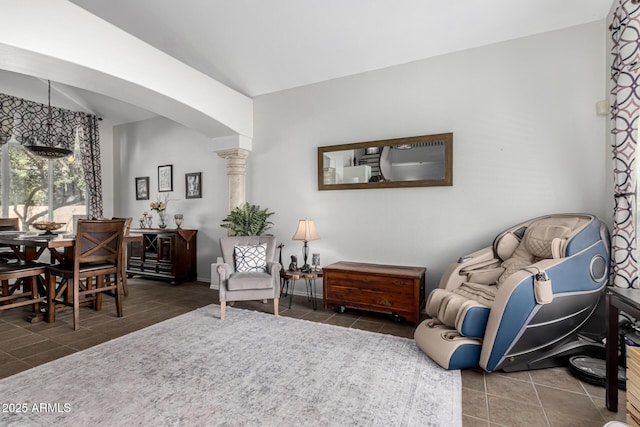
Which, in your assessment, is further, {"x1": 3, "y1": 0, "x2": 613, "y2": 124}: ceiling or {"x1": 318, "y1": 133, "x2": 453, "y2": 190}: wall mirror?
{"x1": 318, "y1": 133, "x2": 453, "y2": 190}: wall mirror

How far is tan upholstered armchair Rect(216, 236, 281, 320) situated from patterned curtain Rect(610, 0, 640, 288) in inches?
119

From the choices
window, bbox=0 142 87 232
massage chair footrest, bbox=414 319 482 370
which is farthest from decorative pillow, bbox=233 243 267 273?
window, bbox=0 142 87 232

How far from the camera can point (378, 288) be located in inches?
133

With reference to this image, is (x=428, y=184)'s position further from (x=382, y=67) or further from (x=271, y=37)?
(x=271, y=37)

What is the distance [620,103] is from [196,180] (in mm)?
5488

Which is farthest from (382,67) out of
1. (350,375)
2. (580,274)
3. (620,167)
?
(350,375)

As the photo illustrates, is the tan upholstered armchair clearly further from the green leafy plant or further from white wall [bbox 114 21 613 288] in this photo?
white wall [bbox 114 21 613 288]

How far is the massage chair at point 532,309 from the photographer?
83.5 inches

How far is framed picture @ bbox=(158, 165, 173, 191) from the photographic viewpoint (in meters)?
5.86

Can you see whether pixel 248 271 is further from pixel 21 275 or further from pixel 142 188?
pixel 142 188

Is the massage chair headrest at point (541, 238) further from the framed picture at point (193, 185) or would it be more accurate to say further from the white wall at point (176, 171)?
the framed picture at point (193, 185)

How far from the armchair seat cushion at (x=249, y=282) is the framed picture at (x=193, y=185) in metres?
2.58

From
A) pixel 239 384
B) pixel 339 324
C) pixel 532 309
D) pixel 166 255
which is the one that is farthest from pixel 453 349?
pixel 166 255

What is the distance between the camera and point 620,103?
2379mm
